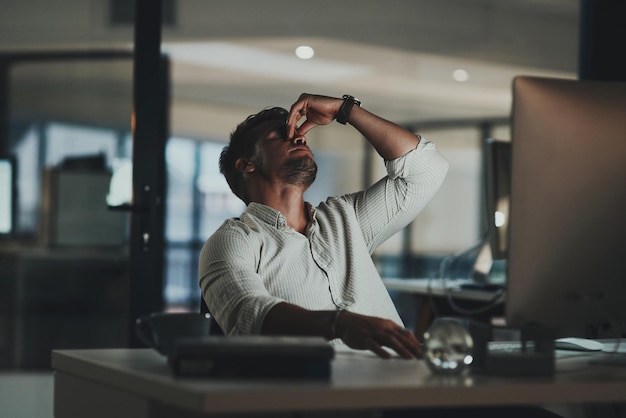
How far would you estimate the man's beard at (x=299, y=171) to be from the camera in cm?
241

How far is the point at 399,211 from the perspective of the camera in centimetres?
259

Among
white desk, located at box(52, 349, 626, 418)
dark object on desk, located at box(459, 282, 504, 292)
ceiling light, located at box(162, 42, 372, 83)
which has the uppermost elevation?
ceiling light, located at box(162, 42, 372, 83)

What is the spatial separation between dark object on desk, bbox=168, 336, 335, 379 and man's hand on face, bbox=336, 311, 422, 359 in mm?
282

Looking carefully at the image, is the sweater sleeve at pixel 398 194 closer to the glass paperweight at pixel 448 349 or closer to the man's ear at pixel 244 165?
the man's ear at pixel 244 165

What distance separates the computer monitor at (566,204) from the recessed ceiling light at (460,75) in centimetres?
340

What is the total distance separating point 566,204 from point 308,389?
569 millimetres

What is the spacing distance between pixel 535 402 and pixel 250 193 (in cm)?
128

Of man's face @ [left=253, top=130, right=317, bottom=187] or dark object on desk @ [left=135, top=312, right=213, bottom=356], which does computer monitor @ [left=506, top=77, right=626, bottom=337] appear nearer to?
dark object on desk @ [left=135, top=312, right=213, bottom=356]

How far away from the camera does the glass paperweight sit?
58.1 inches

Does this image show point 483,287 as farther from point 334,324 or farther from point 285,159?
point 334,324

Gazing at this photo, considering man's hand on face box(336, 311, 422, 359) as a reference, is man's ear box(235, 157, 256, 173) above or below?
above

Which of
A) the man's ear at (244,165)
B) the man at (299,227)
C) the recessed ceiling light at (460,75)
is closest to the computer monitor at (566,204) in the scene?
the man at (299,227)

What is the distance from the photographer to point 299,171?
2406 mm

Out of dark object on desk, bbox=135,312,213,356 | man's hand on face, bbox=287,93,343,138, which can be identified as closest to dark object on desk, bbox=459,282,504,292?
A: man's hand on face, bbox=287,93,343,138
